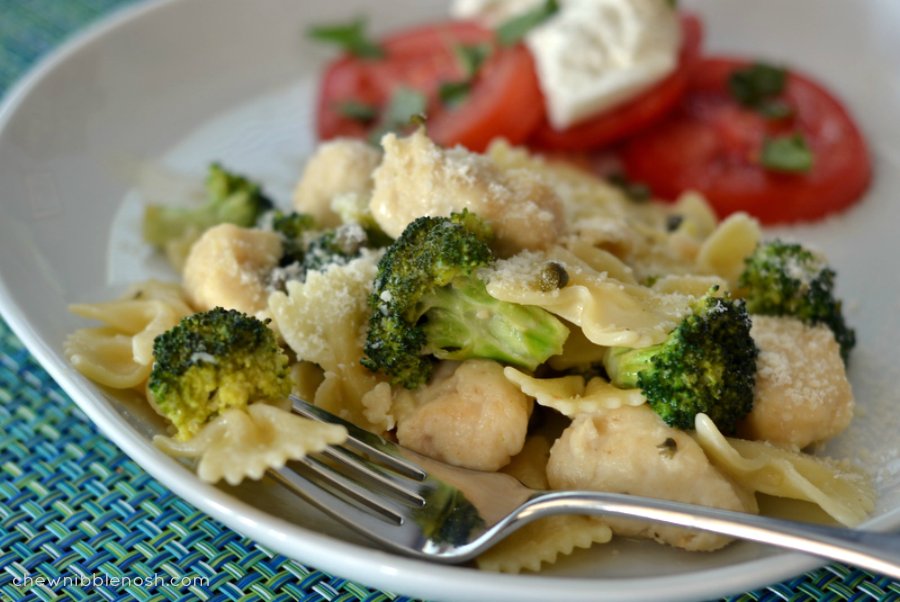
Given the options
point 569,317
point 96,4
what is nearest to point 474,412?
point 569,317

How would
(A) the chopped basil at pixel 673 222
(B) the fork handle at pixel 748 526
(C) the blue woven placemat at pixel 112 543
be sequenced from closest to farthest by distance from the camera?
(B) the fork handle at pixel 748 526 < (C) the blue woven placemat at pixel 112 543 < (A) the chopped basil at pixel 673 222

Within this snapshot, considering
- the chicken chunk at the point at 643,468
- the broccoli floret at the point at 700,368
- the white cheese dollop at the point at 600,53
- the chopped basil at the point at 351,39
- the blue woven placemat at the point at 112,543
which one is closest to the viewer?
the chicken chunk at the point at 643,468

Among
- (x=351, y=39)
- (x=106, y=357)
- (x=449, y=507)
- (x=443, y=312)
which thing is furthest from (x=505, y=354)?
(x=351, y=39)

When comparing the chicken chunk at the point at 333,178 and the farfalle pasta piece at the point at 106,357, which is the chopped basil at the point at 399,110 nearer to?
the chicken chunk at the point at 333,178

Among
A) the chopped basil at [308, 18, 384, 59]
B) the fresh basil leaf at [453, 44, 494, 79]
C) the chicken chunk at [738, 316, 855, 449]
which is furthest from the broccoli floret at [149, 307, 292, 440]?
the chopped basil at [308, 18, 384, 59]

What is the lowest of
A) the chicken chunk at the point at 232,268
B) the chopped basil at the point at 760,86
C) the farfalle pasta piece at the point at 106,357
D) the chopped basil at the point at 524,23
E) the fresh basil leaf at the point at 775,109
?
the fresh basil leaf at the point at 775,109

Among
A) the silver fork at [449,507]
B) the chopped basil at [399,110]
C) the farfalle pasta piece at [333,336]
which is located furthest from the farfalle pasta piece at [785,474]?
the chopped basil at [399,110]
